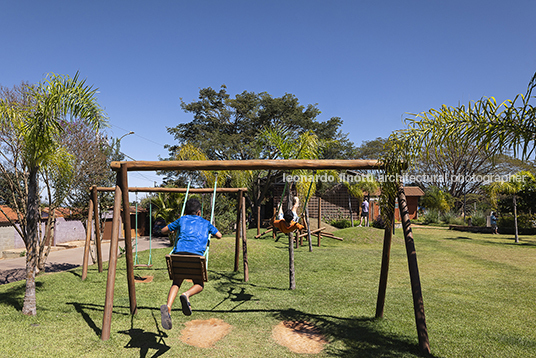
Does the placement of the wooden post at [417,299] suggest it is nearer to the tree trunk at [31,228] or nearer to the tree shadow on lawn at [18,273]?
the tree trunk at [31,228]

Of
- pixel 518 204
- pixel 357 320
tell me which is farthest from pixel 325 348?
pixel 518 204

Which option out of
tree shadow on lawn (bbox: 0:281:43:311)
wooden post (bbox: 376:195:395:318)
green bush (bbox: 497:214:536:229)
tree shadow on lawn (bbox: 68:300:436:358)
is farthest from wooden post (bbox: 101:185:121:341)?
green bush (bbox: 497:214:536:229)

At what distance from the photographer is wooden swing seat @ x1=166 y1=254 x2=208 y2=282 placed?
461cm

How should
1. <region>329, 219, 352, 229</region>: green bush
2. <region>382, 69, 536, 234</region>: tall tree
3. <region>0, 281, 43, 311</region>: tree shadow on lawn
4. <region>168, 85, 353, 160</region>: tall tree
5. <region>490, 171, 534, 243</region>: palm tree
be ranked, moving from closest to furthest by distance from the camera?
<region>382, 69, 536, 234</region>: tall tree < <region>0, 281, 43, 311</region>: tree shadow on lawn < <region>490, 171, 534, 243</region>: palm tree < <region>329, 219, 352, 229</region>: green bush < <region>168, 85, 353, 160</region>: tall tree

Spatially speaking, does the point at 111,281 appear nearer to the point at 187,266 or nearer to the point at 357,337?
the point at 187,266

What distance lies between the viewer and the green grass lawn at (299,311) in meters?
4.55

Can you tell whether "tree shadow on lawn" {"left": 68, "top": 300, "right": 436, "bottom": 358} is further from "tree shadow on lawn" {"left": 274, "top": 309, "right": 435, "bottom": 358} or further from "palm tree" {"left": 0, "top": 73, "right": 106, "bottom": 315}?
"palm tree" {"left": 0, "top": 73, "right": 106, "bottom": 315}

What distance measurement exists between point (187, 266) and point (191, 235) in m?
0.45

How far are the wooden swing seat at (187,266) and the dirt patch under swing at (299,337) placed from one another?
1559mm

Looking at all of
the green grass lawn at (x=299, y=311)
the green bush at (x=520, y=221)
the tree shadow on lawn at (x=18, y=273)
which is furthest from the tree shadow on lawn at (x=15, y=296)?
the green bush at (x=520, y=221)

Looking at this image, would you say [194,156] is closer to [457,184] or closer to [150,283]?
[150,283]

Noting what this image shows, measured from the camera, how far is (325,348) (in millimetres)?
4652

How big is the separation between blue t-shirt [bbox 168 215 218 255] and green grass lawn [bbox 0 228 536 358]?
1.39 meters

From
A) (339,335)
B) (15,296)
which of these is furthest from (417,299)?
(15,296)
